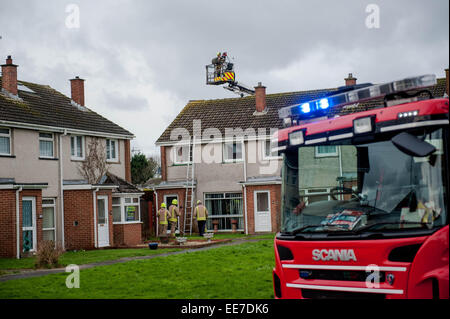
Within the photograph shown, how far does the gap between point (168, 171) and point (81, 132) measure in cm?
938

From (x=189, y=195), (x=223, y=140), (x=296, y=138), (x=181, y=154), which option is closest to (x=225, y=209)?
(x=189, y=195)

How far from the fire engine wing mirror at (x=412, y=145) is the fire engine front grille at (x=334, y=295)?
1.68 m

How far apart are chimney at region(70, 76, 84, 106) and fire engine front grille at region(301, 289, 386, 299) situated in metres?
26.7

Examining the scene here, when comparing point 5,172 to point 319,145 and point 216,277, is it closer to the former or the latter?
point 216,277

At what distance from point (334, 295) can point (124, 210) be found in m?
21.2

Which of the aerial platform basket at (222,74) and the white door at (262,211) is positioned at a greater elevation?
the aerial platform basket at (222,74)

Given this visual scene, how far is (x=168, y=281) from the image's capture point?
12.6 metres

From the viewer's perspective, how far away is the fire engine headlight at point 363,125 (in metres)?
7.51

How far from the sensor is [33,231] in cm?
2378

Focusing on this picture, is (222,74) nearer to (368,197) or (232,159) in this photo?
(232,159)

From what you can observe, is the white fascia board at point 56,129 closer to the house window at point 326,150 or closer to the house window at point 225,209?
the house window at point 225,209

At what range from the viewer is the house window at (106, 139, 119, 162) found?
30936 millimetres

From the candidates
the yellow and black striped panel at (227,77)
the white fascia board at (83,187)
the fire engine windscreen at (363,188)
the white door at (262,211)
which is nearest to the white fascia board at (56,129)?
the white fascia board at (83,187)

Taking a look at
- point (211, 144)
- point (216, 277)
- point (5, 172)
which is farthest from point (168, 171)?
point (216, 277)
